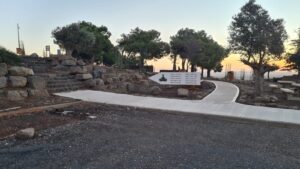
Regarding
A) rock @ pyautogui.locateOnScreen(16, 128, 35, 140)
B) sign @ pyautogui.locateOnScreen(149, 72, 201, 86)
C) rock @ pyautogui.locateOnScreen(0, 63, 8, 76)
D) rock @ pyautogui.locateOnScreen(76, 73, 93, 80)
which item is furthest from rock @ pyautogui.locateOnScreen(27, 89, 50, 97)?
sign @ pyautogui.locateOnScreen(149, 72, 201, 86)

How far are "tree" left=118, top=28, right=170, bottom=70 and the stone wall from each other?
83.7 feet

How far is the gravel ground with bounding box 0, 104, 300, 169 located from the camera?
4258mm

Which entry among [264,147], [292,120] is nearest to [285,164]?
[264,147]

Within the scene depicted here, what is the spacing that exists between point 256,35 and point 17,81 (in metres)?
13.6

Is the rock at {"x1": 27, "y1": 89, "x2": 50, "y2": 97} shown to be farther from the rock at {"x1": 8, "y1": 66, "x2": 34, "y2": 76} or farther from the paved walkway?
the paved walkway

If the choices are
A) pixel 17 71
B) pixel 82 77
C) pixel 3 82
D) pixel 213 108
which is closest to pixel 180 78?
pixel 82 77

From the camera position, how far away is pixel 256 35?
16922 mm

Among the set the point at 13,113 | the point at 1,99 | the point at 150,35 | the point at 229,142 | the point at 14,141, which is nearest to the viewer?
the point at 14,141

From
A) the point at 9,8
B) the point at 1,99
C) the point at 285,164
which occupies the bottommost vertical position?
the point at 285,164

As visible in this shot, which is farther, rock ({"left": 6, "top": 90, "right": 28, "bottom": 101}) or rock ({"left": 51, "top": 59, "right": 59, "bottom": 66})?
rock ({"left": 51, "top": 59, "right": 59, "bottom": 66})

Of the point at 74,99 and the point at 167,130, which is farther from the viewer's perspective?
the point at 74,99

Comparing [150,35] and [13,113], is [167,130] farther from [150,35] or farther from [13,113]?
[150,35]

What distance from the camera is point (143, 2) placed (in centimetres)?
1675

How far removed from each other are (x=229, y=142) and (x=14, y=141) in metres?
4.13
